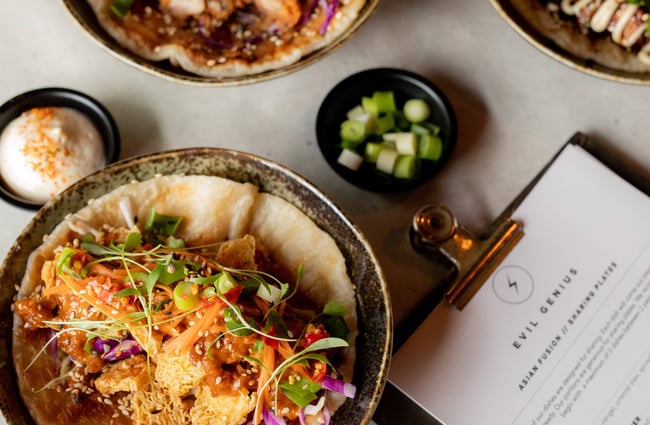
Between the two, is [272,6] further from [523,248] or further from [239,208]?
[523,248]

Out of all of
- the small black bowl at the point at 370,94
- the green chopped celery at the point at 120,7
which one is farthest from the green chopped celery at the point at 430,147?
the green chopped celery at the point at 120,7

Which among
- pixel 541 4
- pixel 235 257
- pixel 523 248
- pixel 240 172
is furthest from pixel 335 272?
pixel 541 4

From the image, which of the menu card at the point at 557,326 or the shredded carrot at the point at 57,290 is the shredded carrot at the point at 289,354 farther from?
the shredded carrot at the point at 57,290

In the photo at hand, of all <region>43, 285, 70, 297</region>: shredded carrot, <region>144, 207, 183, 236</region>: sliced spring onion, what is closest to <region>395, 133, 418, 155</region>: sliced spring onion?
<region>144, 207, 183, 236</region>: sliced spring onion

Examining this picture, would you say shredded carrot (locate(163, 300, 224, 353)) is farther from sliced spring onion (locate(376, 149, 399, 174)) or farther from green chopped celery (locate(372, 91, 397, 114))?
green chopped celery (locate(372, 91, 397, 114))

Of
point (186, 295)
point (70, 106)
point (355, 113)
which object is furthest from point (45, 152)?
point (355, 113)
